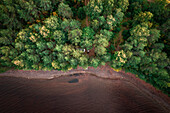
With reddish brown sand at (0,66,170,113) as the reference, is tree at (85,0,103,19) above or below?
above

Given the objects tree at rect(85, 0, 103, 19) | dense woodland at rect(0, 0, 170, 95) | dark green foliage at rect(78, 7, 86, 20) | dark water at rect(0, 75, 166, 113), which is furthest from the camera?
dark green foliage at rect(78, 7, 86, 20)

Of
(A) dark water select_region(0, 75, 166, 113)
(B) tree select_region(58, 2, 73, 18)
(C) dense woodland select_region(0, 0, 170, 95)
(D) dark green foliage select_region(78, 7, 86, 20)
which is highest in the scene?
(D) dark green foliage select_region(78, 7, 86, 20)

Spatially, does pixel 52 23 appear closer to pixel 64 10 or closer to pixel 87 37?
pixel 64 10

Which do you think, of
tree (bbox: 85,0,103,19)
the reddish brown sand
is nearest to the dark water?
the reddish brown sand

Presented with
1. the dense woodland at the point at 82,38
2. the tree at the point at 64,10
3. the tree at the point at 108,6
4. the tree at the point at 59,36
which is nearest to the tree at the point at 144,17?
the dense woodland at the point at 82,38

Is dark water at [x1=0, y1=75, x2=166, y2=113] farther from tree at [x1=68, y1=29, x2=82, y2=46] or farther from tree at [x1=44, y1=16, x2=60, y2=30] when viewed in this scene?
tree at [x1=44, y1=16, x2=60, y2=30]

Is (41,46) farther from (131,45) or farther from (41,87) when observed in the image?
(131,45)

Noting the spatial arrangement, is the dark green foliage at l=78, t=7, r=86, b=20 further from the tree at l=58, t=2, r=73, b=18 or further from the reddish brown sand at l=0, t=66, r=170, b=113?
the reddish brown sand at l=0, t=66, r=170, b=113

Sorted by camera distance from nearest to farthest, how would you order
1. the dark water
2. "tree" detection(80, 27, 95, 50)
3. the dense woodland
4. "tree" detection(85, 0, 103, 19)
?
1. the dense woodland
2. "tree" detection(85, 0, 103, 19)
3. "tree" detection(80, 27, 95, 50)
4. the dark water

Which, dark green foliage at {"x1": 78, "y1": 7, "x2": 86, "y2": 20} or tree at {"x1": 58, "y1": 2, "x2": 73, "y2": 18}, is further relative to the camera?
dark green foliage at {"x1": 78, "y1": 7, "x2": 86, "y2": 20}
